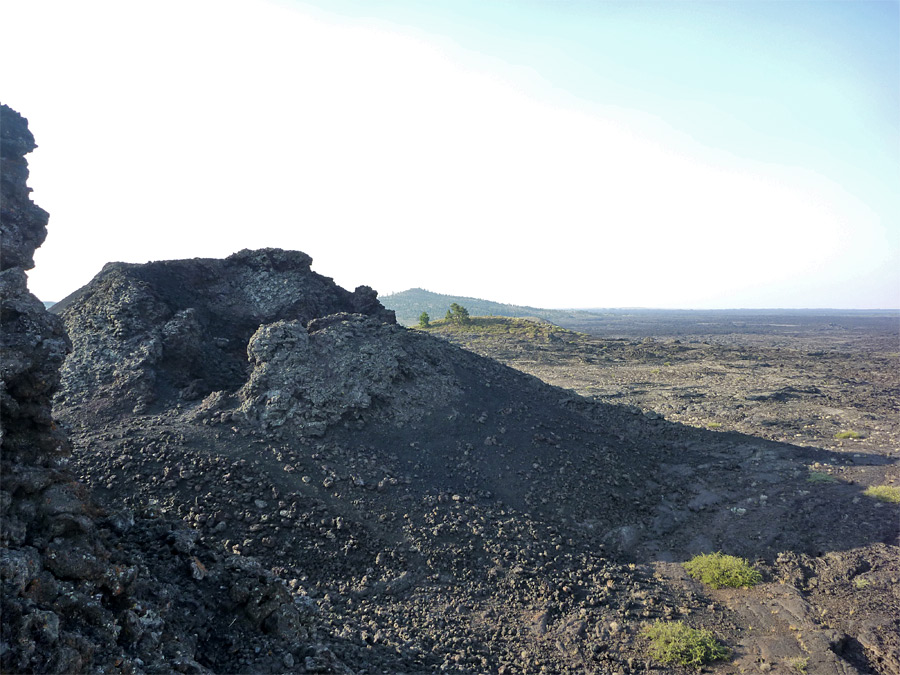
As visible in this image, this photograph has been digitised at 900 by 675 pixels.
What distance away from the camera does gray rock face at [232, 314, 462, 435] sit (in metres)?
12.8

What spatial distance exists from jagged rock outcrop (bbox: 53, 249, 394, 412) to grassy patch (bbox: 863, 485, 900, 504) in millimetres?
16620

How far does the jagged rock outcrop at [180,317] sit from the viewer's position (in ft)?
45.5

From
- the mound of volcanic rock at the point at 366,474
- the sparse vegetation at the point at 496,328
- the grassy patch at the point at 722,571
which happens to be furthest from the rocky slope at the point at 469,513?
the sparse vegetation at the point at 496,328

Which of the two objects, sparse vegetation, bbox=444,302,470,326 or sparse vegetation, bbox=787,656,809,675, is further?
sparse vegetation, bbox=444,302,470,326

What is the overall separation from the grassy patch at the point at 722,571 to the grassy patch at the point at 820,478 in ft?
19.4

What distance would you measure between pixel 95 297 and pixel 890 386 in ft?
145

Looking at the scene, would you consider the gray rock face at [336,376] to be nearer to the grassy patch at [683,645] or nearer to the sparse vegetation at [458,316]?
the grassy patch at [683,645]

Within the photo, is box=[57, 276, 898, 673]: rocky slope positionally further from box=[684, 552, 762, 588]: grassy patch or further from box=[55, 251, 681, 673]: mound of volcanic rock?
box=[684, 552, 762, 588]: grassy patch

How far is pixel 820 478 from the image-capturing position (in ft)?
47.8

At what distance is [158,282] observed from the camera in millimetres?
16969

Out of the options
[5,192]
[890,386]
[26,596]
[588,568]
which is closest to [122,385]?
[5,192]

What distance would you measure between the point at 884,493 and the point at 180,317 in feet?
69.0

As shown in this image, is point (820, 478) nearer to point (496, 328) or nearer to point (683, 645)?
point (683, 645)


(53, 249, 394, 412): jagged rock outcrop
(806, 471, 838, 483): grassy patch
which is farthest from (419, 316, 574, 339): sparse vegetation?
(806, 471, 838, 483): grassy patch
